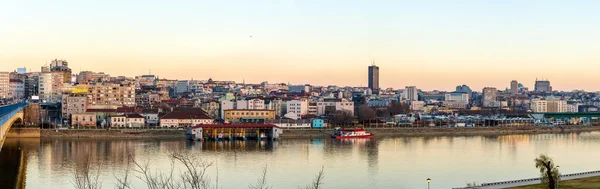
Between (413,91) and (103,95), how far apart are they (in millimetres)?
46603

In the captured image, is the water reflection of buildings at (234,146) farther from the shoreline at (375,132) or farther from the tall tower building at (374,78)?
the tall tower building at (374,78)

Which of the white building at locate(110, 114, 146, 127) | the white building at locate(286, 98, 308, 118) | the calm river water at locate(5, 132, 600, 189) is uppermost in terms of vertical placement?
the white building at locate(286, 98, 308, 118)

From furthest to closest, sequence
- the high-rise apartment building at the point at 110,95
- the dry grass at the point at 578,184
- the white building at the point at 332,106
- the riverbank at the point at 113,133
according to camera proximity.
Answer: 1. the white building at the point at 332,106
2. the high-rise apartment building at the point at 110,95
3. the riverbank at the point at 113,133
4. the dry grass at the point at 578,184

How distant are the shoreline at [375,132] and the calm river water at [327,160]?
5.92 feet

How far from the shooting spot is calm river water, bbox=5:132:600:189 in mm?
14836

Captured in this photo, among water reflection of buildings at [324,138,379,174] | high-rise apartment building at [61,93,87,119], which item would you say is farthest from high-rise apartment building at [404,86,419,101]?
water reflection of buildings at [324,138,379,174]


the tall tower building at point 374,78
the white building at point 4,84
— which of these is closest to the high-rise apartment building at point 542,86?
the tall tower building at point 374,78

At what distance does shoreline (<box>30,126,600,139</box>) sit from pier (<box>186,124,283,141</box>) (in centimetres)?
105

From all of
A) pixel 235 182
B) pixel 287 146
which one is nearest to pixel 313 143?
pixel 287 146

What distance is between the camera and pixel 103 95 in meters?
41.8

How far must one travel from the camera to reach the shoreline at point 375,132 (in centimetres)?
2848

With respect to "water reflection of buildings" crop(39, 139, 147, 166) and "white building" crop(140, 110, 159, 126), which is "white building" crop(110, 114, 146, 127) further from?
"water reflection of buildings" crop(39, 139, 147, 166)

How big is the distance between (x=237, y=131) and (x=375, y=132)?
279 inches

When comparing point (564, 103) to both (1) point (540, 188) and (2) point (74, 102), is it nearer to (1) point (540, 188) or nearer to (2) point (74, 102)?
(2) point (74, 102)
